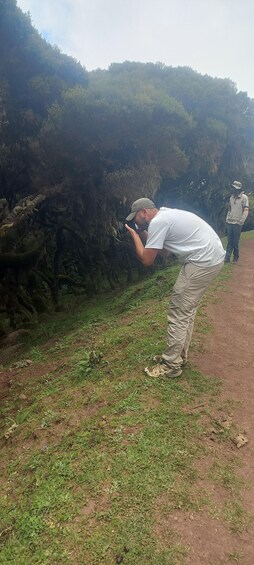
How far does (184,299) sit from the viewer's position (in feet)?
17.9

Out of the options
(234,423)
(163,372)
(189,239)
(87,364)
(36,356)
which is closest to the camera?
(234,423)

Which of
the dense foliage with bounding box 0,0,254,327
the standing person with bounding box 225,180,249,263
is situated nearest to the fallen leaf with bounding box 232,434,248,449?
the dense foliage with bounding box 0,0,254,327

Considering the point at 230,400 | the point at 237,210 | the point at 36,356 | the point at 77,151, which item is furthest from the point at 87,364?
the point at 77,151

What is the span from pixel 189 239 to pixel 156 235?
48 cm

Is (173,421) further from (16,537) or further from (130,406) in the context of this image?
(16,537)

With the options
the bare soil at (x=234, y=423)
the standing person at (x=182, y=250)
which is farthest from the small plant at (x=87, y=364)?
the standing person at (x=182, y=250)

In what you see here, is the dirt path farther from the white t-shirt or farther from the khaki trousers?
the white t-shirt

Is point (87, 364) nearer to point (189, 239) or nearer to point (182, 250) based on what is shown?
point (182, 250)

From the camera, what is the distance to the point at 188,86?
21.8 m

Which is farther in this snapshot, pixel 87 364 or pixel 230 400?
pixel 87 364

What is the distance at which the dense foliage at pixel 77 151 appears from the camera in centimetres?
1484

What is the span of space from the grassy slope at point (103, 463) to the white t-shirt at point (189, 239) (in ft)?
5.64

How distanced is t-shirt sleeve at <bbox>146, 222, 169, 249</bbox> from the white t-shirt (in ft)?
0.06

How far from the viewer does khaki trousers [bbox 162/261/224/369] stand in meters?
5.41
